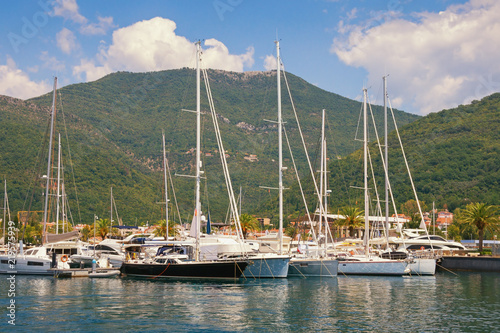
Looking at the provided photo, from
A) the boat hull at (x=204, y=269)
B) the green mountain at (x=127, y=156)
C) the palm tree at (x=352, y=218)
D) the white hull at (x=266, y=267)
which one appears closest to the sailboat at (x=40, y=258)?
the boat hull at (x=204, y=269)

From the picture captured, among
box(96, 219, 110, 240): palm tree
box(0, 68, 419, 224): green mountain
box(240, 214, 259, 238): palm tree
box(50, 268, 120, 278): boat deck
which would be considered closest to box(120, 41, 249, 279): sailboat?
box(50, 268, 120, 278): boat deck

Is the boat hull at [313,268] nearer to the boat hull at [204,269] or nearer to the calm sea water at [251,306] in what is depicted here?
the calm sea water at [251,306]

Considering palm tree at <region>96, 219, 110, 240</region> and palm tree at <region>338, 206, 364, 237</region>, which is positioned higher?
palm tree at <region>338, 206, 364, 237</region>

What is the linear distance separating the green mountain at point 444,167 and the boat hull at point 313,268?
200 ft

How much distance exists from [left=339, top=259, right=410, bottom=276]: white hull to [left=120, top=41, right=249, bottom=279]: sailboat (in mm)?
12751

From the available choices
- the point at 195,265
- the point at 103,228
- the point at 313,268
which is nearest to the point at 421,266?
the point at 313,268

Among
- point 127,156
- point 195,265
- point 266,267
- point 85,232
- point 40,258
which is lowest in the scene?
point 266,267

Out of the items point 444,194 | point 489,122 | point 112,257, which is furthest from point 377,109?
point 112,257

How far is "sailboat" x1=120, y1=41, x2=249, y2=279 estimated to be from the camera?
A: 37.4 meters

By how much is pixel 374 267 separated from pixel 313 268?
6010 mm

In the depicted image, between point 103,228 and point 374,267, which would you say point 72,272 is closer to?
point 374,267

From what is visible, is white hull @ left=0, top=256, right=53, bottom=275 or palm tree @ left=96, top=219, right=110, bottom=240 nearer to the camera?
white hull @ left=0, top=256, right=53, bottom=275

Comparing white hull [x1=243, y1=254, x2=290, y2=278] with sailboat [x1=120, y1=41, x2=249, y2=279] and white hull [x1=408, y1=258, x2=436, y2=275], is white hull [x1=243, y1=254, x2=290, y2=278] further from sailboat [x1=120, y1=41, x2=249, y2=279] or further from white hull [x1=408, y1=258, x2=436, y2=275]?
white hull [x1=408, y1=258, x2=436, y2=275]

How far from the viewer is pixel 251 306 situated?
27484mm
